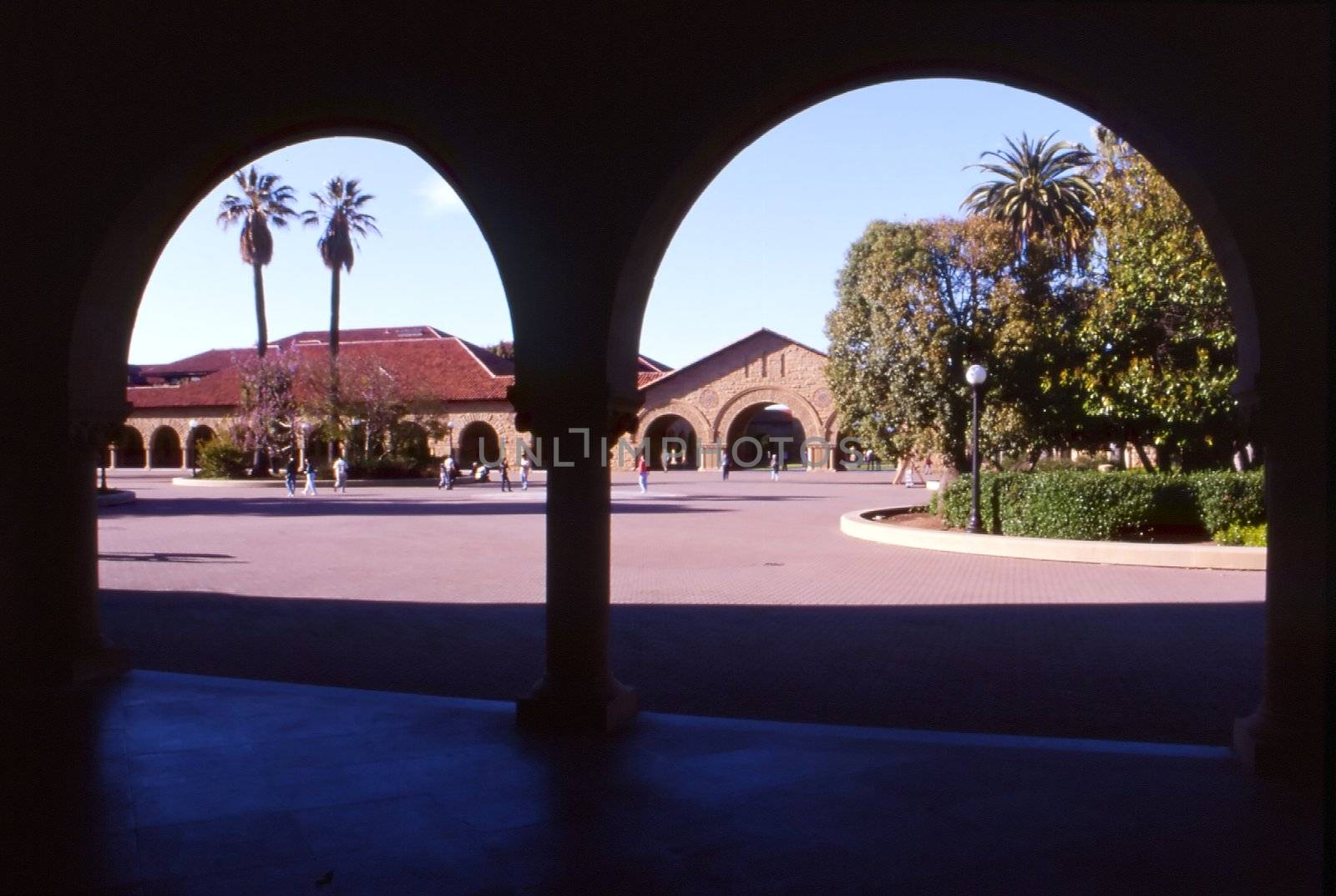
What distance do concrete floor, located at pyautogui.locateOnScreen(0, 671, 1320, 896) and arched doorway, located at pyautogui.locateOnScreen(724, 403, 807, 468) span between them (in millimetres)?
46559

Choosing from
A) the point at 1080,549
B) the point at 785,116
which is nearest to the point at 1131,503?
the point at 1080,549

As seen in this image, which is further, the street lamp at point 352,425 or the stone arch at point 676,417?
the stone arch at point 676,417

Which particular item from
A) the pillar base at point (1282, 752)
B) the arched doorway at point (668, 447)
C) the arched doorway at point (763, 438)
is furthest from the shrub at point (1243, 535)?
the arched doorway at point (668, 447)

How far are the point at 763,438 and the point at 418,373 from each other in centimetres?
2481

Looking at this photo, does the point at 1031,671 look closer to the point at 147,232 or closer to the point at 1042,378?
the point at 147,232

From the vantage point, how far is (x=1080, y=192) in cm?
3312

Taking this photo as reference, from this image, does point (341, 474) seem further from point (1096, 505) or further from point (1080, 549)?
point (1080, 549)

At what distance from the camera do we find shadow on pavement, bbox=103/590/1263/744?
6703 mm

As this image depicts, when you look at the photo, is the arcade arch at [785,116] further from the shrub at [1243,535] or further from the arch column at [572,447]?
the shrub at [1243,535]

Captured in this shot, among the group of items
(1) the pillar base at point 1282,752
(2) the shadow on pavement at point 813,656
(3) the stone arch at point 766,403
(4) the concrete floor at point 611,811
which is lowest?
(2) the shadow on pavement at point 813,656

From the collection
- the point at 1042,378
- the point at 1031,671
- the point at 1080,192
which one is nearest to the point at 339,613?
the point at 1031,671

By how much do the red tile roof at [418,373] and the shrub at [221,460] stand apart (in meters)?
9.24

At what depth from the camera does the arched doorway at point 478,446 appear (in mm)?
53719

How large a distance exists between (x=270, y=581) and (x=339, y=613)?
2951 mm
